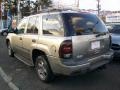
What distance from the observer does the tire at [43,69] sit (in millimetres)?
6070

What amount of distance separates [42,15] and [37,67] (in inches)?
55.1

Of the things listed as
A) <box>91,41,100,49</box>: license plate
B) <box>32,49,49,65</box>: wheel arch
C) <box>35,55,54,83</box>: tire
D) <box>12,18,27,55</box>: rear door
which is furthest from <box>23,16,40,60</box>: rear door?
<box>91,41,100,49</box>: license plate

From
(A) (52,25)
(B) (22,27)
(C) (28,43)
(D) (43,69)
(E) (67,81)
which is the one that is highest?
(A) (52,25)

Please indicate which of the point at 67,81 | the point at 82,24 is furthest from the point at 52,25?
the point at 67,81

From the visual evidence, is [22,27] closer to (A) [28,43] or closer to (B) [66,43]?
(A) [28,43]

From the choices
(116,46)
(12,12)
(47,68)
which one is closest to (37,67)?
(47,68)

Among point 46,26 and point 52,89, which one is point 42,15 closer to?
point 46,26

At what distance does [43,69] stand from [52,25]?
1181mm

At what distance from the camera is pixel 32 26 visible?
6910 millimetres

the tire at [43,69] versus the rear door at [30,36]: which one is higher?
the rear door at [30,36]

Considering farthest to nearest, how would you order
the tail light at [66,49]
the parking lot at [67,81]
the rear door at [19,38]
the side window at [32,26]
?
the rear door at [19,38] < the side window at [32,26] < the parking lot at [67,81] < the tail light at [66,49]

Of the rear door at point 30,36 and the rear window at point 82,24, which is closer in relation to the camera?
the rear window at point 82,24

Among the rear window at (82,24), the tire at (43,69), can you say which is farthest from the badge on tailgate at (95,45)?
the tire at (43,69)

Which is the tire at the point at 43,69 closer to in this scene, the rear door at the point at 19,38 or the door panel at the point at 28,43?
the door panel at the point at 28,43
